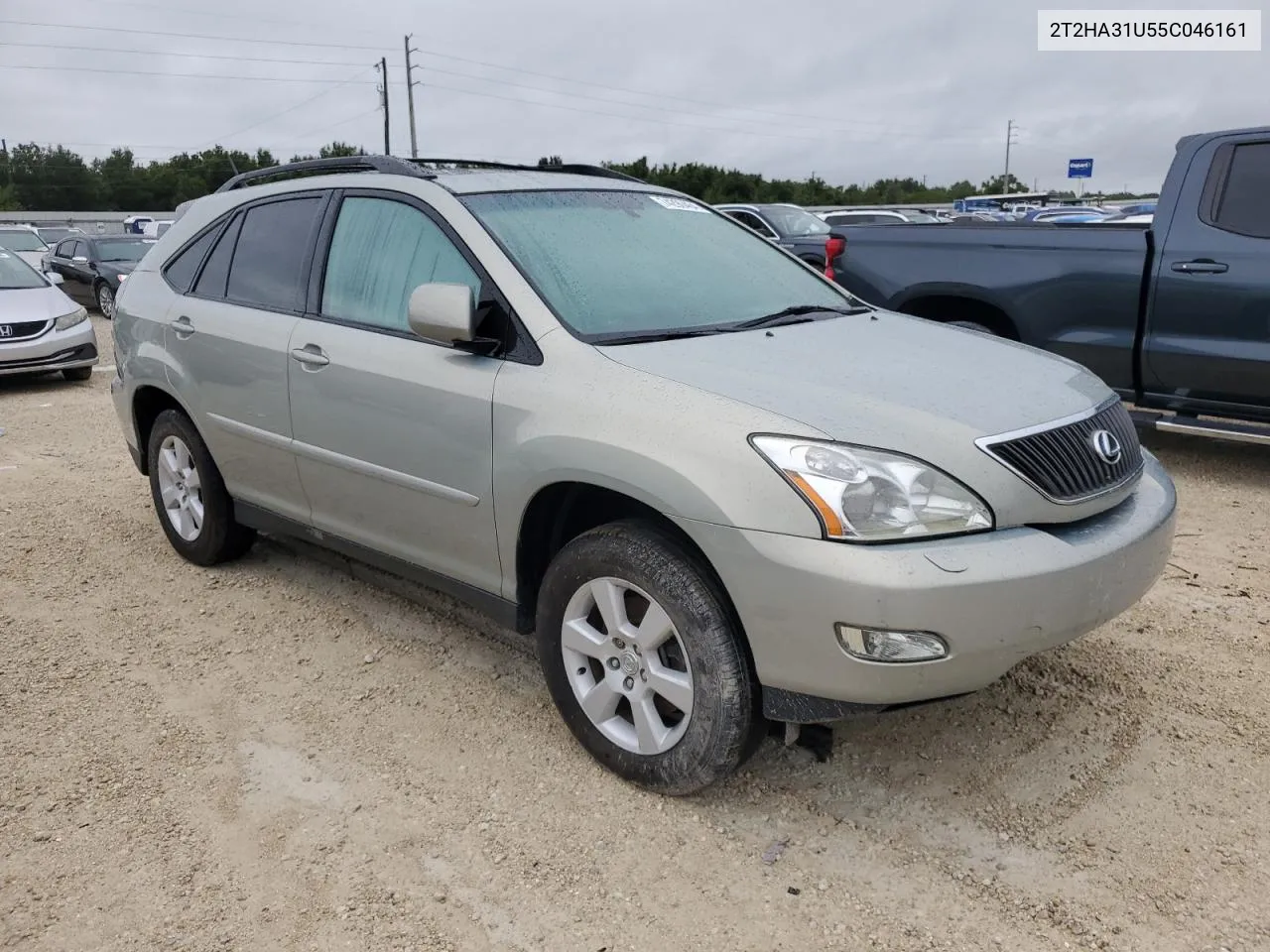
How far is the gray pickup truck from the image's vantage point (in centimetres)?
573

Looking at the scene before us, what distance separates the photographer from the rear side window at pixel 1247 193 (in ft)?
19.0

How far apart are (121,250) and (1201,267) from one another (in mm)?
17102

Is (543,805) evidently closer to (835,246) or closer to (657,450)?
(657,450)

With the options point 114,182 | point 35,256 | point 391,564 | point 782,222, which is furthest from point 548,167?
point 114,182

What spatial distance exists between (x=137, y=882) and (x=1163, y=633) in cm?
348

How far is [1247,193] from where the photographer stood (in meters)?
5.87

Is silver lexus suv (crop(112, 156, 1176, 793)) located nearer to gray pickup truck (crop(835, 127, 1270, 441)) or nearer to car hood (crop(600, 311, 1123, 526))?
car hood (crop(600, 311, 1123, 526))

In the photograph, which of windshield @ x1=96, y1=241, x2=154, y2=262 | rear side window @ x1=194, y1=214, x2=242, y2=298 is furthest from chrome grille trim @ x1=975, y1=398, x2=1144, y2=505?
windshield @ x1=96, y1=241, x2=154, y2=262

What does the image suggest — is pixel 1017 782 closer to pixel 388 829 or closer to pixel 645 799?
pixel 645 799

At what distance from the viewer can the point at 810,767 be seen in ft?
10.3

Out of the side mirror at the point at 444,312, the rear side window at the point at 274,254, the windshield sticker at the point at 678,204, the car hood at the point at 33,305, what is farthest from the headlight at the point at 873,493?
the car hood at the point at 33,305

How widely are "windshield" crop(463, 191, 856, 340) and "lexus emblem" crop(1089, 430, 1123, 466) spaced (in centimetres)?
114

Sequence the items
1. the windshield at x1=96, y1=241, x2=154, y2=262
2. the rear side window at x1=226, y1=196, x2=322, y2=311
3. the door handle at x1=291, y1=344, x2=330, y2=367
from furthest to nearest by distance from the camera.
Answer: the windshield at x1=96, y1=241, x2=154, y2=262
the rear side window at x1=226, y1=196, x2=322, y2=311
the door handle at x1=291, y1=344, x2=330, y2=367

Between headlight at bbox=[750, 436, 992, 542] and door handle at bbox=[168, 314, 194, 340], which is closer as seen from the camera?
headlight at bbox=[750, 436, 992, 542]
